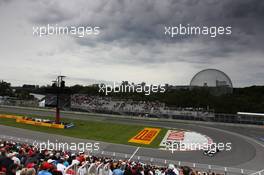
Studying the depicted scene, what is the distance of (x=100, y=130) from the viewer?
46.3m

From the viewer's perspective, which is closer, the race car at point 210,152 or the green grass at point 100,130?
the race car at point 210,152

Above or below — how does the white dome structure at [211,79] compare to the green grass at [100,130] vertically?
above

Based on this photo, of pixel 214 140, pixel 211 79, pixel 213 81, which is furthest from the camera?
pixel 213 81

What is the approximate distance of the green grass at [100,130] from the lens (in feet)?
132

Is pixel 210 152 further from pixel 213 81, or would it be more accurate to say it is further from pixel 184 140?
pixel 213 81

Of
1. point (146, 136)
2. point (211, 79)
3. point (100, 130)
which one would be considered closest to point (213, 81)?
point (211, 79)

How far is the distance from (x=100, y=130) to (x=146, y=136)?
7.37 meters

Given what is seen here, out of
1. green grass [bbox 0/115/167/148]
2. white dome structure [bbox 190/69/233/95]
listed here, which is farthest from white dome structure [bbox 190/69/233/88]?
green grass [bbox 0/115/167/148]

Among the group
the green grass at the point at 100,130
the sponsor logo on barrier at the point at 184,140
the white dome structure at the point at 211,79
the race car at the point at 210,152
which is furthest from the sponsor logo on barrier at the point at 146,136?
the white dome structure at the point at 211,79

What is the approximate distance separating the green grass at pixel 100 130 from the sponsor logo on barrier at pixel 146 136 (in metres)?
0.60

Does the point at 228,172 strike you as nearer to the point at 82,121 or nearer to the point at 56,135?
the point at 56,135

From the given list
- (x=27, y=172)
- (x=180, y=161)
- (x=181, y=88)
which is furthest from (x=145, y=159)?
(x=181, y=88)

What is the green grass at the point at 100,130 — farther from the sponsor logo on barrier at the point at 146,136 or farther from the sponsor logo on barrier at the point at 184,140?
the sponsor logo on barrier at the point at 184,140

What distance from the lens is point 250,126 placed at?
53281 millimetres
